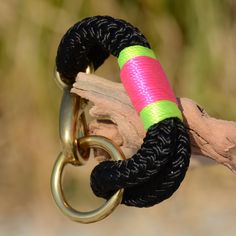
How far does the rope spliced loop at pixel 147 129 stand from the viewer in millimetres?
573

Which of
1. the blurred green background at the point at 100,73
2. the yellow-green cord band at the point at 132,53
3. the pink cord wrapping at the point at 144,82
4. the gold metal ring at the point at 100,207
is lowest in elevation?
the blurred green background at the point at 100,73

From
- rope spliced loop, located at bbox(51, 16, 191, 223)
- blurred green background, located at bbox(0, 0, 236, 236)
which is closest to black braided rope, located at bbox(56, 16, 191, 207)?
rope spliced loop, located at bbox(51, 16, 191, 223)

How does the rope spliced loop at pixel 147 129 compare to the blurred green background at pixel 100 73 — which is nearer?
the rope spliced loop at pixel 147 129

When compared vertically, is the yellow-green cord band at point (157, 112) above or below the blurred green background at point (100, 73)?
above

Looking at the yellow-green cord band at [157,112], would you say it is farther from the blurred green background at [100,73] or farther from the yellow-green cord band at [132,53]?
the blurred green background at [100,73]

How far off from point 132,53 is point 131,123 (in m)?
0.12

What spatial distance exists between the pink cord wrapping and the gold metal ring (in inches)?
2.3

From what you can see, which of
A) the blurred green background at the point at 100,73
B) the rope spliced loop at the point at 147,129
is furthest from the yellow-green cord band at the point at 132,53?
the blurred green background at the point at 100,73

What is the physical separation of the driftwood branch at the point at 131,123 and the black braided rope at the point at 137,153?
4 centimetres

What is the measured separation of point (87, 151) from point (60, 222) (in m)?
0.48

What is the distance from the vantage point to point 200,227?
1.08 meters

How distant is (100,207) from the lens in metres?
0.60

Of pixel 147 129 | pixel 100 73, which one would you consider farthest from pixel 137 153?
pixel 100 73

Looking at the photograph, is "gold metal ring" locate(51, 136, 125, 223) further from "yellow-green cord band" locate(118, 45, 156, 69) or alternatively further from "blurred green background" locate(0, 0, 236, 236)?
"blurred green background" locate(0, 0, 236, 236)
